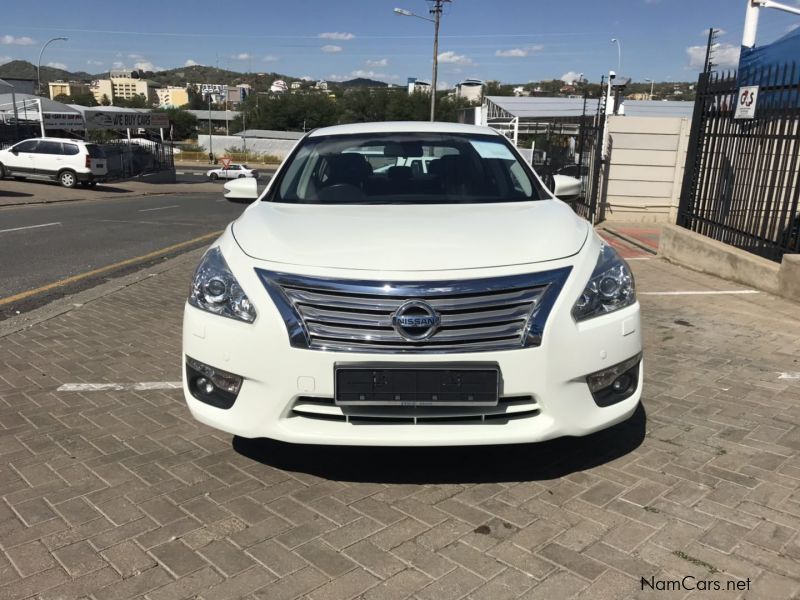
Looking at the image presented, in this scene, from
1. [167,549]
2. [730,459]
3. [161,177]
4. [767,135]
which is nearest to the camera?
[167,549]

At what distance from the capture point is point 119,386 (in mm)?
4184

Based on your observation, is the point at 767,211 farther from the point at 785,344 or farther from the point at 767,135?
the point at 785,344

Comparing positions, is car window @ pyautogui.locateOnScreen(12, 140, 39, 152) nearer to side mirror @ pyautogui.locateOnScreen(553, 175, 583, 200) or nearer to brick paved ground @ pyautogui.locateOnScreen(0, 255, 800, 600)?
brick paved ground @ pyautogui.locateOnScreen(0, 255, 800, 600)

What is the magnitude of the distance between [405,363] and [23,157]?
86.1 feet

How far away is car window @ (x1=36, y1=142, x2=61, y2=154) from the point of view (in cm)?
2398

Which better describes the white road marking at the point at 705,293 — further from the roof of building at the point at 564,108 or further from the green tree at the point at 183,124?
the green tree at the point at 183,124

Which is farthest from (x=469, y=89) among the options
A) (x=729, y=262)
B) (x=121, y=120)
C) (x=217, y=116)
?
(x=729, y=262)

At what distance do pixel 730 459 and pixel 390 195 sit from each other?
232 cm

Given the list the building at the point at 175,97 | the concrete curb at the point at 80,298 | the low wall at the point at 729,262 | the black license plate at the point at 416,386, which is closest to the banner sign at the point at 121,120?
the concrete curb at the point at 80,298

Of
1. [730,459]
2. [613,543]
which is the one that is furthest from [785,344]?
[613,543]

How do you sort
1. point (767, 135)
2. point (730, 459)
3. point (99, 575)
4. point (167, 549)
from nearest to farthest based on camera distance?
point (99, 575), point (167, 549), point (730, 459), point (767, 135)

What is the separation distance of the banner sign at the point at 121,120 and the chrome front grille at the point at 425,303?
38.5 meters

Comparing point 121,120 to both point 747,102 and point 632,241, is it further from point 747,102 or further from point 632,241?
point 747,102

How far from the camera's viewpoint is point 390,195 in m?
3.91
